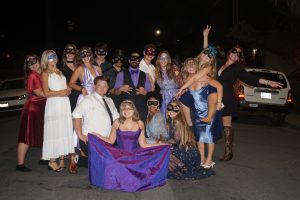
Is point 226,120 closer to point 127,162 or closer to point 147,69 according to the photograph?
point 147,69

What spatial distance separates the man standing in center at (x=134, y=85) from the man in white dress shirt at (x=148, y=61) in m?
0.33

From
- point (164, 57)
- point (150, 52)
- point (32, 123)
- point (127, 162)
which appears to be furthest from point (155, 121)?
point (32, 123)

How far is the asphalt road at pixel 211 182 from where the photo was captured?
5359 millimetres

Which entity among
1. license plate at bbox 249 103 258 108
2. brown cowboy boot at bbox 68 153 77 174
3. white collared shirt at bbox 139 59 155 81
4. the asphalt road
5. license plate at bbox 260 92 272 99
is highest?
white collared shirt at bbox 139 59 155 81

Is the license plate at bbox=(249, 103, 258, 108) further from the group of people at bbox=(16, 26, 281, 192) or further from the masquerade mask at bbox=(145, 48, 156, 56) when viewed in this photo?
the masquerade mask at bbox=(145, 48, 156, 56)

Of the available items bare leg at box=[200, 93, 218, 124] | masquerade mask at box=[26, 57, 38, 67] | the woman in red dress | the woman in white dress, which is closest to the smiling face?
bare leg at box=[200, 93, 218, 124]

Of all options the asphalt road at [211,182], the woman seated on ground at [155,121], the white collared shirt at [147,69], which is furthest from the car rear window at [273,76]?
the woman seated on ground at [155,121]

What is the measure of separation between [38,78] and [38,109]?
0.53 meters

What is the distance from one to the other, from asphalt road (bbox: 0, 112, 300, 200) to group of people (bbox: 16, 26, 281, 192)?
204 millimetres

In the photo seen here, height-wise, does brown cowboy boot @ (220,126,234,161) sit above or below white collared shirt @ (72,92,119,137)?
below

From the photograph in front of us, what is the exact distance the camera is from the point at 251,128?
1181cm

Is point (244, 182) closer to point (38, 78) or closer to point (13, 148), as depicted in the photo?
point (38, 78)

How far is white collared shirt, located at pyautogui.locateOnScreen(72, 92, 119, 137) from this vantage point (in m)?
6.06

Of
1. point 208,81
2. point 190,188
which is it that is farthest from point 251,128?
point 190,188
